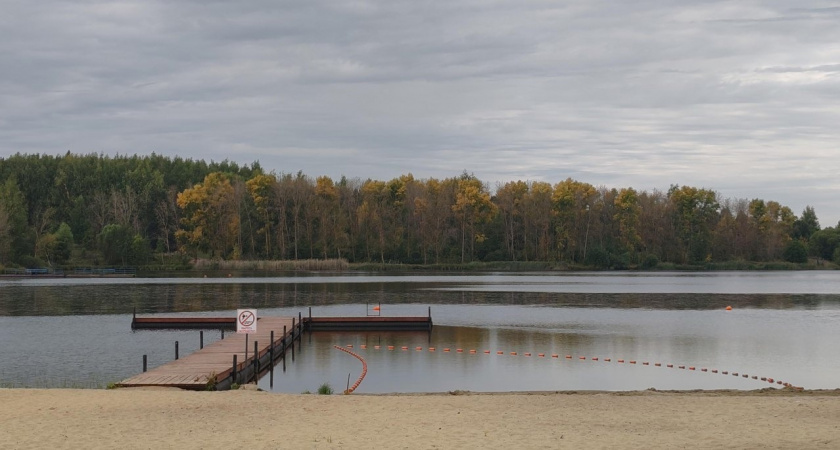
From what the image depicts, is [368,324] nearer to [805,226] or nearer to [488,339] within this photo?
[488,339]

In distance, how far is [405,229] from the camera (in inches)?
4141

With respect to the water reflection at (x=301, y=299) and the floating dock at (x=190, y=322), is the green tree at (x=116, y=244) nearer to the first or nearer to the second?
the water reflection at (x=301, y=299)

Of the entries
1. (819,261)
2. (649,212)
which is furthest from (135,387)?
(819,261)

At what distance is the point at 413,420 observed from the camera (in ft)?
45.8

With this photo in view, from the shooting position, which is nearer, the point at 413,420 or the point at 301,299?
the point at 413,420

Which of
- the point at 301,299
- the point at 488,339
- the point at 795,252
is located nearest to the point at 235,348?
the point at 488,339

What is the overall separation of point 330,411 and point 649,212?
96388 mm

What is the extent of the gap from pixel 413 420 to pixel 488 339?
57.2 feet

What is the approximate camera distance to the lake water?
74.7 feet

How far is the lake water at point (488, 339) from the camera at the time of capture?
22.8m

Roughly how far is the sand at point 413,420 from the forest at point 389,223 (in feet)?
271

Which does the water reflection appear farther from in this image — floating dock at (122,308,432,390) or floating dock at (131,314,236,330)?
floating dock at (122,308,432,390)

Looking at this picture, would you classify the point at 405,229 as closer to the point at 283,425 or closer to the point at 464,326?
the point at 464,326

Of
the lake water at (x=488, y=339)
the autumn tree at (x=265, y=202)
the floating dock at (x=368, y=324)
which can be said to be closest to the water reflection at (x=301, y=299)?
the lake water at (x=488, y=339)
